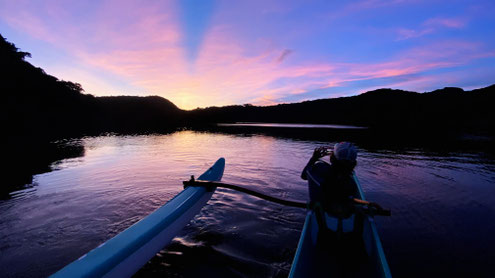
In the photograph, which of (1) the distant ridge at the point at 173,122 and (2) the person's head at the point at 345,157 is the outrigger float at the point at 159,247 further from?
(1) the distant ridge at the point at 173,122

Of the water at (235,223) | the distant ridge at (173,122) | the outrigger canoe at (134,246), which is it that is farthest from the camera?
the distant ridge at (173,122)

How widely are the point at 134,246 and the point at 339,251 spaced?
11.5 feet

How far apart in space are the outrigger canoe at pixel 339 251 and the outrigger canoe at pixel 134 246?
2.65 metres

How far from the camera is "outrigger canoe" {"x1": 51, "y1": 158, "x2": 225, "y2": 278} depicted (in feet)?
9.12

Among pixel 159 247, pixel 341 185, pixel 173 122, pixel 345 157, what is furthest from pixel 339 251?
pixel 173 122

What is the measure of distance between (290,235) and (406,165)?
46.0 ft

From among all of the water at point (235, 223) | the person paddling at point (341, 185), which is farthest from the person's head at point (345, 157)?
the water at point (235, 223)

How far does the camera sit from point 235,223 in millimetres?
6371

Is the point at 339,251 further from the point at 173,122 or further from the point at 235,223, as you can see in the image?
the point at 173,122

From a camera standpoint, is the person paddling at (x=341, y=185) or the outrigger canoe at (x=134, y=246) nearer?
the outrigger canoe at (x=134, y=246)

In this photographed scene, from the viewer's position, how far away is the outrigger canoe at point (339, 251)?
130 inches

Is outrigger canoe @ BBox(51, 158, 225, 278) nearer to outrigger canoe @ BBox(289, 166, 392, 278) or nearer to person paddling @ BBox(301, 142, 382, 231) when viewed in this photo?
outrigger canoe @ BBox(289, 166, 392, 278)

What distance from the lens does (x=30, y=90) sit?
65938 mm

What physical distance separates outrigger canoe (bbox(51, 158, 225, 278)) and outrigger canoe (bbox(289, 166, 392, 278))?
8.70 ft
